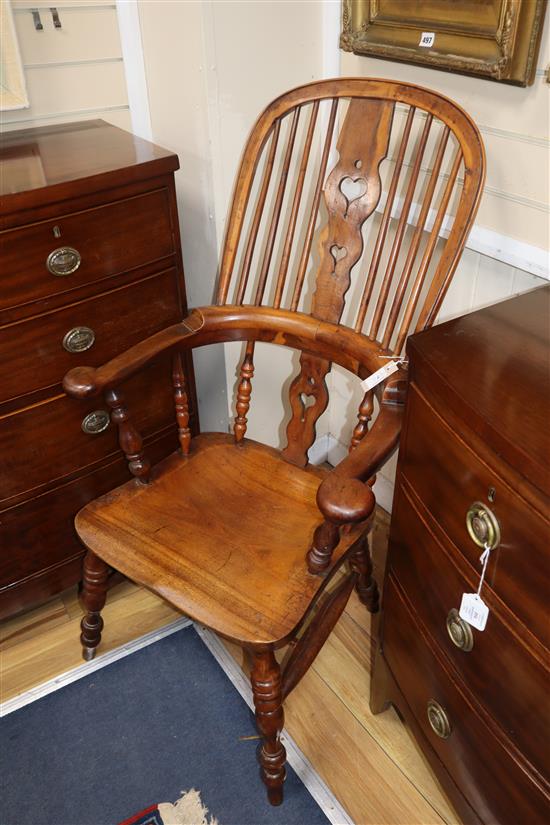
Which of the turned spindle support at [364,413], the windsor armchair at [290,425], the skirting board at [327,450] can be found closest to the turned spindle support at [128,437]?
the windsor armchair at [290,425]

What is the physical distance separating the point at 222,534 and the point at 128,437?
0.83 feet

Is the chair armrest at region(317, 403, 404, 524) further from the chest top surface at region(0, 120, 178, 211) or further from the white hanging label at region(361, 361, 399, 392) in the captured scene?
the chest top surface at region(0, 120, 178, 211)

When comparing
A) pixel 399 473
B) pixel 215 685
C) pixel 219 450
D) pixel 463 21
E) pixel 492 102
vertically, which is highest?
pixel 463 21

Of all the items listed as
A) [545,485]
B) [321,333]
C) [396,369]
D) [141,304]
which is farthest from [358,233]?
[545,485]

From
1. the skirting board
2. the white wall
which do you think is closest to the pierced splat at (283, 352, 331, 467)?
the skirting board

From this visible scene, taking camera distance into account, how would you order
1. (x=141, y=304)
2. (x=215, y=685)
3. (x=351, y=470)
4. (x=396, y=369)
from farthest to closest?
(x=215, y=685) < (x=141, y=304) < (x=396, y=369) < (x=351, y=470)

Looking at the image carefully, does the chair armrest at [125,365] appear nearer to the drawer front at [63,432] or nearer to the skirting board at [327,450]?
the drawer front at [63,432]

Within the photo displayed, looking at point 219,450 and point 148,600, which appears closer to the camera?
point 219,450

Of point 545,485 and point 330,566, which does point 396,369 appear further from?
point 545,485

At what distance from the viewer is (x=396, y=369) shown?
117 cm

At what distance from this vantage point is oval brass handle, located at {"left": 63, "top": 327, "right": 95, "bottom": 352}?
135 cm

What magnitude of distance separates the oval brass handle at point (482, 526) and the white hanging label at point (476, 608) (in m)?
0.03

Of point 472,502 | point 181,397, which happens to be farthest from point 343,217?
point 472,502

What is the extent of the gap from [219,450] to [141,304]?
342 mm
